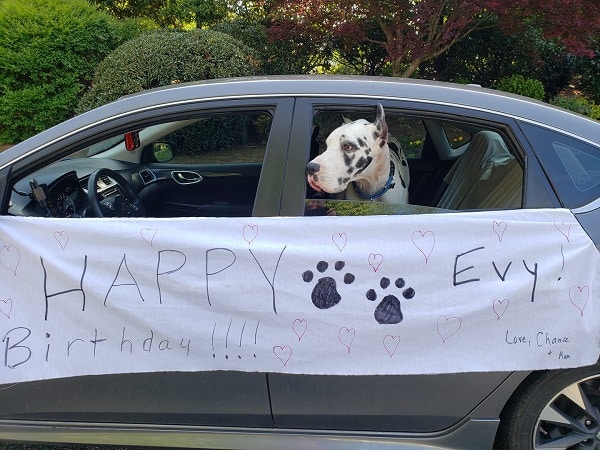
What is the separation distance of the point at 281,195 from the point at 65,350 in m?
1.00

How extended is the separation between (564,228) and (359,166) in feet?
3.07

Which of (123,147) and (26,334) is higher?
(123,147)

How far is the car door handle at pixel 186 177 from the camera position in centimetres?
359

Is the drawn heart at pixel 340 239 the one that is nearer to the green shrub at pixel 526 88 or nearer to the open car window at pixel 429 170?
the open car window at pixel 429 170

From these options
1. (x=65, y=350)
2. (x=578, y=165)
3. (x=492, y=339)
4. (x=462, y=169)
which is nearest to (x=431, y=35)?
(x=462, y=169)

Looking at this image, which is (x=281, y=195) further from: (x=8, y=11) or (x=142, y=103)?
(x=8, y=11)

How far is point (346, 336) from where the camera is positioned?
1987 mm

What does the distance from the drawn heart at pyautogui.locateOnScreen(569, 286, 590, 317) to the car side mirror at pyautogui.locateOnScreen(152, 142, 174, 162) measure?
275cm

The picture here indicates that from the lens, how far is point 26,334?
2.05 meters

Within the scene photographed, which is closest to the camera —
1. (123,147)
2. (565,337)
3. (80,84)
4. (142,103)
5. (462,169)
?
(565,337)

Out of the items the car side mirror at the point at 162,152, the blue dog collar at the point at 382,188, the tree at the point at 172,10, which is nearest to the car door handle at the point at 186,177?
the car side mirror at the point at 162,152

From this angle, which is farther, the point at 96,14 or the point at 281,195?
the point at 96,14

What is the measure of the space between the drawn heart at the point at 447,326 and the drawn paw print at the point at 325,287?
0.36 metres

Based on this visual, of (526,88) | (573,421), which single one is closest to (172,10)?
(526,88)
